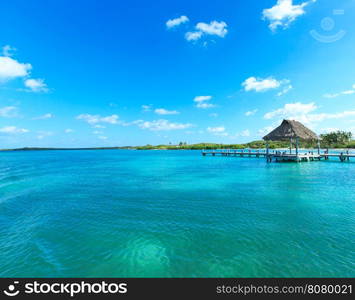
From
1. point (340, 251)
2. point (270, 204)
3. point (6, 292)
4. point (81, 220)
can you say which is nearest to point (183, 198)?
point (270, 204)

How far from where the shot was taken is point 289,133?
3005cm

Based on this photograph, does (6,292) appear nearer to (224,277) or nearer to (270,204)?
(224,277)

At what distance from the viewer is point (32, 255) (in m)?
6.00

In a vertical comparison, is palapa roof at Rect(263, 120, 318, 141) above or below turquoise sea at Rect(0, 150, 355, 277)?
above

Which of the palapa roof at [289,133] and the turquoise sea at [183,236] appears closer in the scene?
the turquoise sea at [183,236]

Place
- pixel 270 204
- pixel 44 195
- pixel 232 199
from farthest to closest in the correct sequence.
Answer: pixel 44 195
pixel 232 199
pixel 270 204

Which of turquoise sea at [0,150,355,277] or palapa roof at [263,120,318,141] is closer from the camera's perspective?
turquoise sea at [0,150,355,277]

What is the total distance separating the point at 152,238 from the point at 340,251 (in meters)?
6.10

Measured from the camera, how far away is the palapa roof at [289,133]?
29567 mm

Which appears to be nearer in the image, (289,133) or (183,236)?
(183,236)

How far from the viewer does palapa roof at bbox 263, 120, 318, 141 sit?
2957cm

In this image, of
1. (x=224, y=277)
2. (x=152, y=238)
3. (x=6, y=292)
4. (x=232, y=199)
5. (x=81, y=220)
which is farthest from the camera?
(x=232, y=199)

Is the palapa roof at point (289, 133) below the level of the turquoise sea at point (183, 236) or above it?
above

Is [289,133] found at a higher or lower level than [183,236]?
higher
